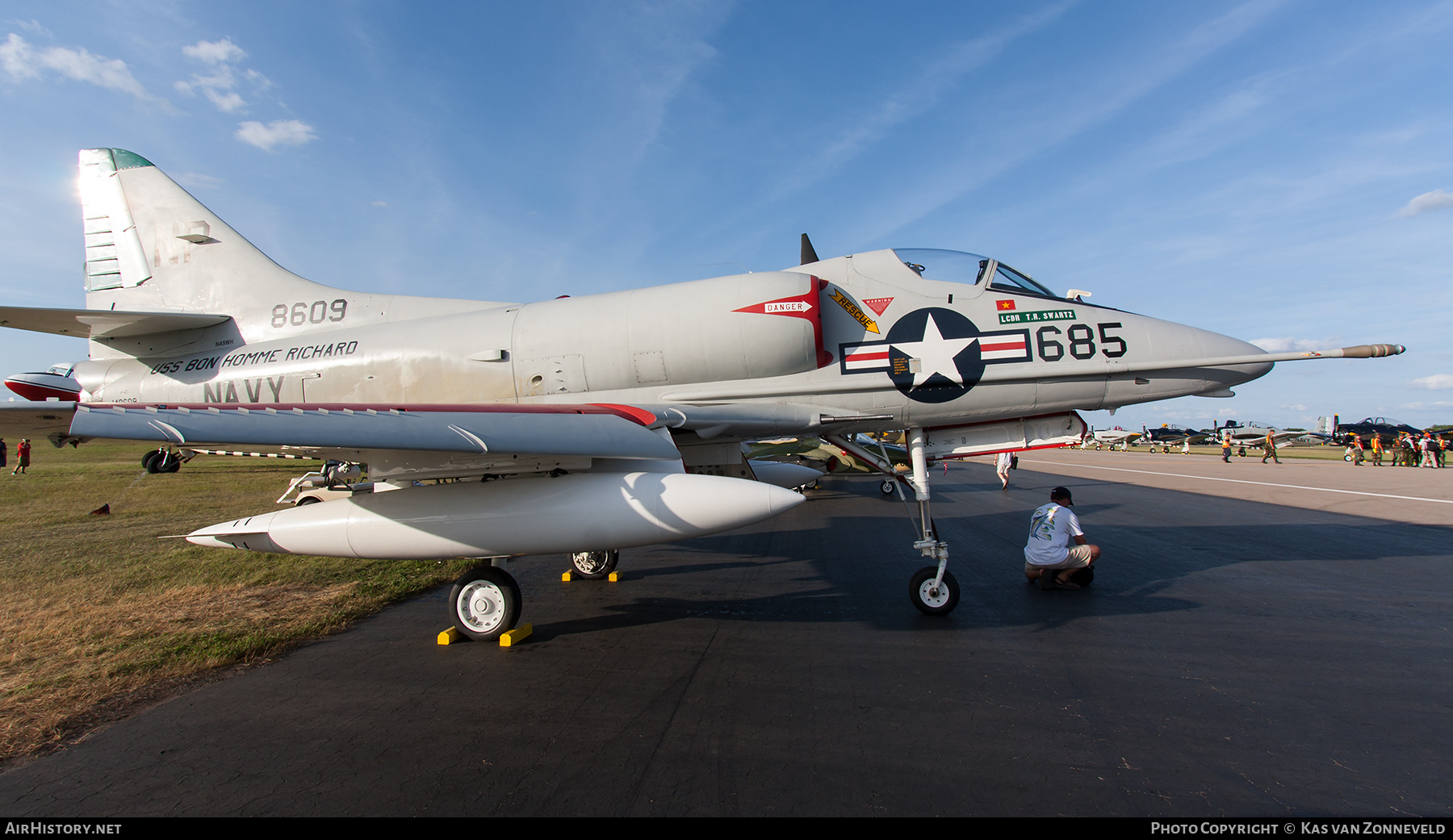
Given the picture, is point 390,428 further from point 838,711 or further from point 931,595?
point 931,595

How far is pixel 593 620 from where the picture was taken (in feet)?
19.1

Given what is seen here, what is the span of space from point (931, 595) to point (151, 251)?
9428 millimetres

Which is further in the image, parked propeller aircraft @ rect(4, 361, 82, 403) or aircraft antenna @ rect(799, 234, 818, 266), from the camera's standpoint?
aircraft antenna @ rect(799, 234, 818, 266)

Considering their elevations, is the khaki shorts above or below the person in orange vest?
above

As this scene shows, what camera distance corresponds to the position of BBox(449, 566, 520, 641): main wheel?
17.1 feet

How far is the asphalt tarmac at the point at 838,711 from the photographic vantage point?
283 cm

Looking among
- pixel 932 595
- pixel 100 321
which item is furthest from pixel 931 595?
pixel 100 321

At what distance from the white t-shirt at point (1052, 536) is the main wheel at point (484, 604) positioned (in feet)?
17.7

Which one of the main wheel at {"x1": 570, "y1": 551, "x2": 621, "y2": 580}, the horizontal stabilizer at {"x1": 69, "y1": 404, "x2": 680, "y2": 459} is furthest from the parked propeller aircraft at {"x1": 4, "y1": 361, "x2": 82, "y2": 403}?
→ the main wheel at {"x1": 570, "y1": 551, "x2": 621, "y2": 580}

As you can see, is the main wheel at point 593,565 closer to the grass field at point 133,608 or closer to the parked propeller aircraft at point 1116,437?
the grass field at point 133,608

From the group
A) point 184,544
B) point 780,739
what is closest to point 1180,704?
point 780,739

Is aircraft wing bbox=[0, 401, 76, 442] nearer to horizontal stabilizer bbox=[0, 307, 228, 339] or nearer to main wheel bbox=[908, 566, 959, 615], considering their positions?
horizontal stabilizer bbox=[0, 307, 228, 339]

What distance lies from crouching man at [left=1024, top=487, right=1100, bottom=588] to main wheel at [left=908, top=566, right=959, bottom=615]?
1.63 meters

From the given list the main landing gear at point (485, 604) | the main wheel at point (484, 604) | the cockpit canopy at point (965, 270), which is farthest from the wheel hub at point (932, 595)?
the main wheel at point (484, 604)
